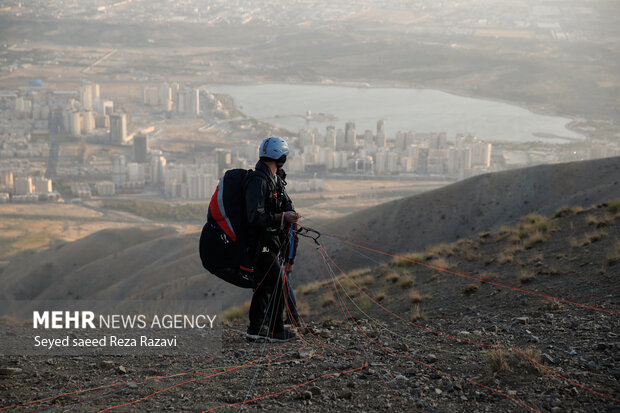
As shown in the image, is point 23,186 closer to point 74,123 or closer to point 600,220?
point 74,123

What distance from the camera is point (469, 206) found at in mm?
16750

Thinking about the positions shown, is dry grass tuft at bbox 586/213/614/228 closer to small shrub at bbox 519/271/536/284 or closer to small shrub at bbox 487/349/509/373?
small shrub at bbox 519/271/536/284

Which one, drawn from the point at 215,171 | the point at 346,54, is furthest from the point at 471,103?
the point at 215,171

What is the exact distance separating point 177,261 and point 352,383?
16676 mm

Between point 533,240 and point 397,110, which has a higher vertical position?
point 397,110

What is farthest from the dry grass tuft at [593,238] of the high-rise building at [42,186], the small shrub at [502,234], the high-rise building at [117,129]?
the high-rise building at [117,129]

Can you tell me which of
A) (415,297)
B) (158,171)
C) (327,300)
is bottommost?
(158,171)

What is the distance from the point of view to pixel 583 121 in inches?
2630

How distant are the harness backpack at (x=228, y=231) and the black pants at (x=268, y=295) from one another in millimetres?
118

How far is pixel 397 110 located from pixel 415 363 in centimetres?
8313

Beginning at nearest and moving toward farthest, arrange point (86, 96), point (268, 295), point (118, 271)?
1. point (268, 295)
2. point (118, 271)
3. point (86, 96)

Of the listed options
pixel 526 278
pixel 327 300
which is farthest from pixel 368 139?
pixel 526 278

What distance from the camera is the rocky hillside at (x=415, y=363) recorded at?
3.58 metres

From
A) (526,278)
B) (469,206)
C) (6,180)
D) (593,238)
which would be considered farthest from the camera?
(6,180)
